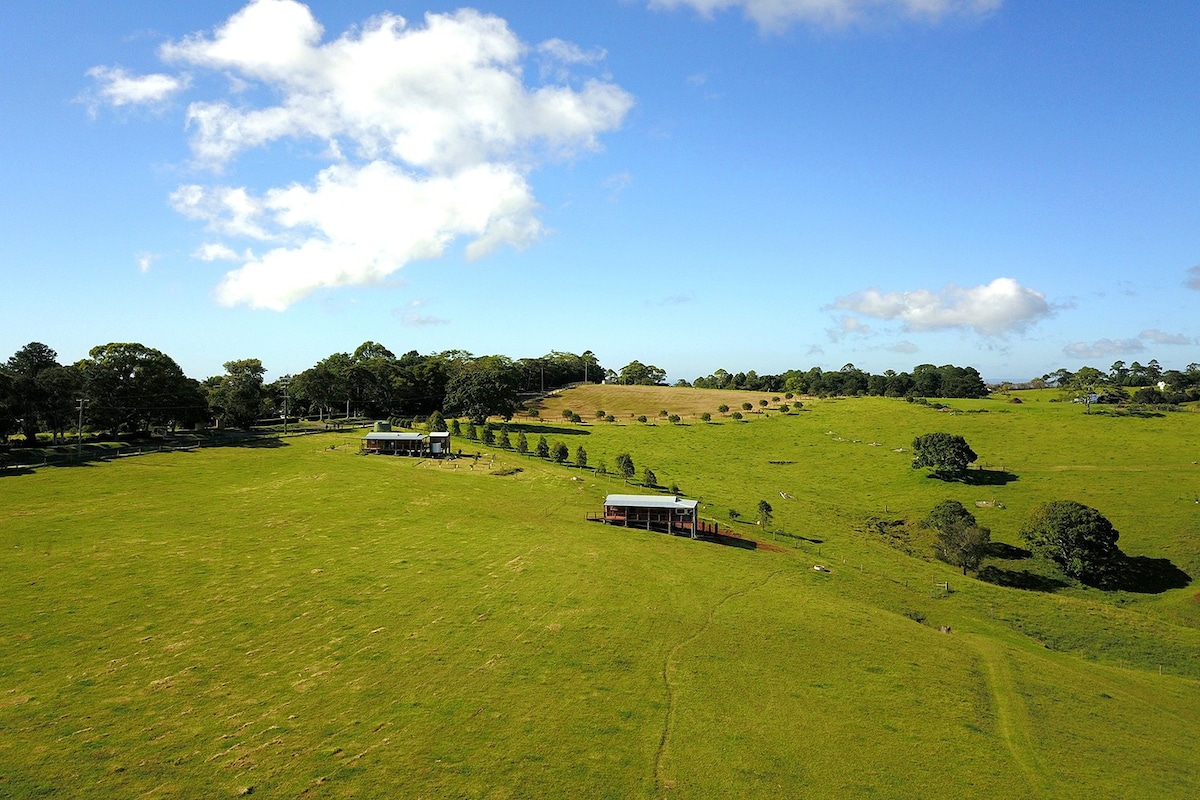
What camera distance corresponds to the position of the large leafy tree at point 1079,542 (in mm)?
54438

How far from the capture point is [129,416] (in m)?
83.9

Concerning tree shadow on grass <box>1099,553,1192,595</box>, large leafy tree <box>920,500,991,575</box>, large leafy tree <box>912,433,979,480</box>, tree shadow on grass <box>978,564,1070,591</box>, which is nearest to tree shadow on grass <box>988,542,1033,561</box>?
large leafy tree <box>920,500,991,575</box>

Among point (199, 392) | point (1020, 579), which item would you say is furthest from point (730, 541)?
point (199, 392)

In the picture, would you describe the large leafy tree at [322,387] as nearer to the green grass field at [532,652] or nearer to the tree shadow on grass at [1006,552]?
the green grass field at [532,652]

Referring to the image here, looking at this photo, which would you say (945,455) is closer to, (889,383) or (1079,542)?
(1079,542)

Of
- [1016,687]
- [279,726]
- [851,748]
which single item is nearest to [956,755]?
[851,748]

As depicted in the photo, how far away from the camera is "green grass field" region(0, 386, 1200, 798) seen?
21.8m

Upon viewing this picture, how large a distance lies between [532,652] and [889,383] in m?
155

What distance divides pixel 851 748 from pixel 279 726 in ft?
74.1

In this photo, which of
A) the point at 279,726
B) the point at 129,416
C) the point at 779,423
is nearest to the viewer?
the point at 279,726

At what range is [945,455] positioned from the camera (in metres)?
80.1

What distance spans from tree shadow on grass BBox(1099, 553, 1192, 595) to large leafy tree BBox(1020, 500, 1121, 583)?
69 centimetres

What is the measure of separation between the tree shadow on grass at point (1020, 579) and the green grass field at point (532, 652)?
4.44 ft

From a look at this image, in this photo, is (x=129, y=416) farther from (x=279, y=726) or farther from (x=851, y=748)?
(x=851, y=748)
